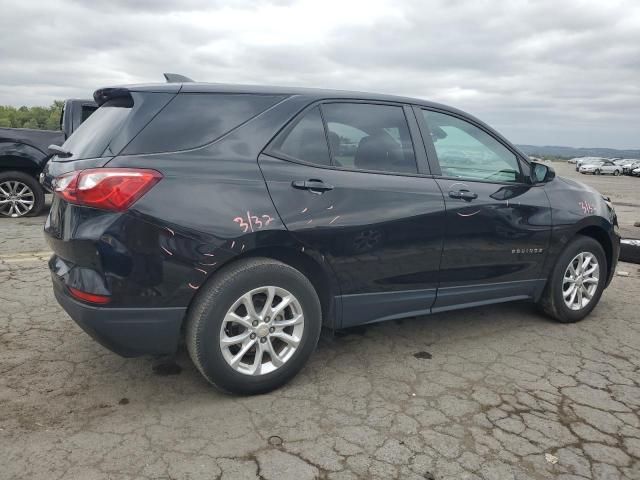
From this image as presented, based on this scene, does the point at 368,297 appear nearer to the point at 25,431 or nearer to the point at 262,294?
the point at 262,294

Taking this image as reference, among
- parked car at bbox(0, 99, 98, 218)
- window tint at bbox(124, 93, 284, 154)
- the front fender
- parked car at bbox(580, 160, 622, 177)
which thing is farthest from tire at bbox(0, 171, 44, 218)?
parked car at bbox(580, 160, 622, 177)

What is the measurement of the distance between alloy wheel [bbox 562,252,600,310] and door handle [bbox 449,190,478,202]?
1224 millimetres

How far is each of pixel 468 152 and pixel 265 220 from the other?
1742 mm

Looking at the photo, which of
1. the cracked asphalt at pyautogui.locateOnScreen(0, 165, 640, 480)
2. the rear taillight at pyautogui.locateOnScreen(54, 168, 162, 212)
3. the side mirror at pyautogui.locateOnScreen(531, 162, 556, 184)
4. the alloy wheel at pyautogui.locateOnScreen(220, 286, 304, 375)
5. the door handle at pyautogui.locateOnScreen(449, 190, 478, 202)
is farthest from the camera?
the side mirror at pyautogui.locateOnScreen(531, 162, 556, 184)

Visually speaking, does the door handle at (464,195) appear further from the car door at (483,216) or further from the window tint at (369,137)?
the window tint at (369,137)

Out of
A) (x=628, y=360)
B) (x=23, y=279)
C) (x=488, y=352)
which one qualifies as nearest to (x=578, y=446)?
(x=488, y=352)

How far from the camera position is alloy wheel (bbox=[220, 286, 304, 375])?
9.21 feet

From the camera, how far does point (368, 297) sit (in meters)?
3.27

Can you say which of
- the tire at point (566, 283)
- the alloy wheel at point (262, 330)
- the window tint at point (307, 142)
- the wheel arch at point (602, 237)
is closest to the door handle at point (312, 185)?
the window tint at point (307, 142)

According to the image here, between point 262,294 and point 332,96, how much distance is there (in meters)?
1.29

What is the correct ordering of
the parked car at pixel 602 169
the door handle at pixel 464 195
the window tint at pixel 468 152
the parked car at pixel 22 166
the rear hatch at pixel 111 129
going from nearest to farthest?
the rear hatch at pixel 111 129 < the door handle at pixel 464 195 < the window tint at pixel 468 152 < the parked car at pixel 22 166 < the parked car at pixel 602 169

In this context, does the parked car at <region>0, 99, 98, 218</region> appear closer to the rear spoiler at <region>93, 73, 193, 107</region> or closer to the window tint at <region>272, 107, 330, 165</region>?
the rear spoiler at <region>93, 73, 193, 107</region>

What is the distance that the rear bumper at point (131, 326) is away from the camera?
2.59 m

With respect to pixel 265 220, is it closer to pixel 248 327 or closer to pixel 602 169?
pixel 248 327
